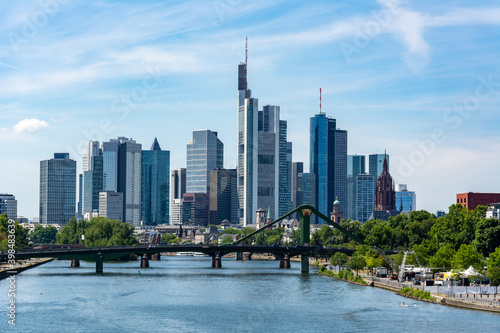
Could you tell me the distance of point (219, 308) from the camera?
93.9 meters

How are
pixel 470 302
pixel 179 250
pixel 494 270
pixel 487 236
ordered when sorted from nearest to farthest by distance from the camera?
pixel 470 302, pixel 494 270, pixel 487 236, pixel 179 250

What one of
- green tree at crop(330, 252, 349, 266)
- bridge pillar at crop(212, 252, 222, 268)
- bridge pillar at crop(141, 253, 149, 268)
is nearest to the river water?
green tree at crop(330, 252, 349, 266)

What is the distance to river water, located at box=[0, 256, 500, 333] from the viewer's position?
78375 millimetres

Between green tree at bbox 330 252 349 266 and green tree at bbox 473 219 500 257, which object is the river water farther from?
green tree at bbox 330 252 349 266

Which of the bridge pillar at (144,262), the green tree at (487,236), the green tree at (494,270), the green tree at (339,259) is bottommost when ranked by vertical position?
the bridge pillar at (144,262)

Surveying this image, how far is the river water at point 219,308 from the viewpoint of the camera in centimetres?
7838

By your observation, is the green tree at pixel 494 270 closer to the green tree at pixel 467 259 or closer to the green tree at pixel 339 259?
the green tree at pixel 467 259

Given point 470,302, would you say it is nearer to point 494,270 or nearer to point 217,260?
point 494,270

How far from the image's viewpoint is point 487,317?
80500 mm

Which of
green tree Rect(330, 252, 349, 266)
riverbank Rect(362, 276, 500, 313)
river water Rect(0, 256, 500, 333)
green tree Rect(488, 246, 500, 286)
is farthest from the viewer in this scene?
green tree Rect(330, 252, 349, 266)

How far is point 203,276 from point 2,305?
182ft

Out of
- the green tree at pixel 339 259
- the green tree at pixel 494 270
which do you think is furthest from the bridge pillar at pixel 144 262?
the green tree at pixel 494 270

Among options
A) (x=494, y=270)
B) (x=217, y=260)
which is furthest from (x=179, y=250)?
(x=494, y=270)

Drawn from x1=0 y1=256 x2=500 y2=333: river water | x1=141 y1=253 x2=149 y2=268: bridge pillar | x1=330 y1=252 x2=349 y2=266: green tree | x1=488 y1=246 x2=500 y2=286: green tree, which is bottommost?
x1=0 y1=256 x2=500 y2=333: river water
